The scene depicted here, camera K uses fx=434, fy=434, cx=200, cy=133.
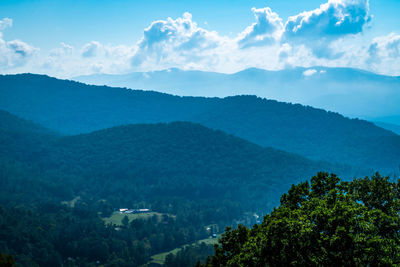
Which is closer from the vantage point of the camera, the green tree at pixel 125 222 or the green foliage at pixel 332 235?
the green foliage at pixel 332 235

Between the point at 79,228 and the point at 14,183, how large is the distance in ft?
224

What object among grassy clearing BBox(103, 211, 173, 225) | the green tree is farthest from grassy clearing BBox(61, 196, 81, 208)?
the green tree

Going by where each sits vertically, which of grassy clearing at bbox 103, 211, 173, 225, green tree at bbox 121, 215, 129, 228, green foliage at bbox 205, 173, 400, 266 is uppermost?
green foliage at bbox 205, 173, 400, 266

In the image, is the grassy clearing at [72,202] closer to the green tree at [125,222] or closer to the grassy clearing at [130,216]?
the grassy clearing at [130,216]

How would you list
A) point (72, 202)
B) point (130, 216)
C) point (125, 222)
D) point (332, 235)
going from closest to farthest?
point (332, 235)
point (125, 222)
point (130, 216)
point (72, 202)

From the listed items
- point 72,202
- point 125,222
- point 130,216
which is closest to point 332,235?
point 125,222

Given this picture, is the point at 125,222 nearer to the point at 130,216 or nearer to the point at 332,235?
the point at 130,216

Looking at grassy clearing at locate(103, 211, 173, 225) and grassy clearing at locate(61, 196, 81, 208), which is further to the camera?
grassy clearing at locate(61, 196, 81, 208)

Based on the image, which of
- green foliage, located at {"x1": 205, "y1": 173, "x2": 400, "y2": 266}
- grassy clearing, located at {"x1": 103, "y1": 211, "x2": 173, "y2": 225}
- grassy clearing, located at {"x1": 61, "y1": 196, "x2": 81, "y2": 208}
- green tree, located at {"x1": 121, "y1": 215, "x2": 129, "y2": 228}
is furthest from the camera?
grassy clearing, located at {"x1": 61, "y1": 196, "x2": 81, "y2": 208}

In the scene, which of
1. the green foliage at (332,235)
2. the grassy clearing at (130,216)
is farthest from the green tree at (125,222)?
the green foliage at (332,235)

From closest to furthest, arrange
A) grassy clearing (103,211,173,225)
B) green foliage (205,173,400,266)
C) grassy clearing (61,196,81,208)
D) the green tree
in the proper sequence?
green foliage (205,173,400,266) → the green tree → grassy clearing (103,211,173,225) → grassy clearing (61,196,81,208)

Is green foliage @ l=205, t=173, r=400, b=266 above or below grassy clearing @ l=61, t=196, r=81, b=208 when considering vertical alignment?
above

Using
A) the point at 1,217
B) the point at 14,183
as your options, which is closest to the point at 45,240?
the point at 1,217

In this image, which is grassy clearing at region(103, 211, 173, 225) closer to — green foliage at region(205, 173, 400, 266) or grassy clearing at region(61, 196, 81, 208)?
grassy clearing at region(61, 196, 81, 208)
